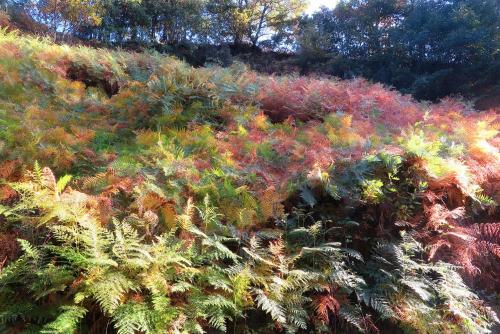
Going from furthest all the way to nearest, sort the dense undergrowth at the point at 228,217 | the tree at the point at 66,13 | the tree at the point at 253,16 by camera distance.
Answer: the tree at the point at 253,16, the tree at the point at 66,13, the dense undergrowth at the point at 228,217

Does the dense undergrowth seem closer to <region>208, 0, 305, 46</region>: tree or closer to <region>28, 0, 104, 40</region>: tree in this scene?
<region>28, 0, 104, 40</region>: tree

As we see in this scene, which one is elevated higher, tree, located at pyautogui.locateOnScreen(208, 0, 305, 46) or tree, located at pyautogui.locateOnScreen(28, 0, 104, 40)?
tree, located at pyautogui.locateOnScreen(208, 0, 305, 46)

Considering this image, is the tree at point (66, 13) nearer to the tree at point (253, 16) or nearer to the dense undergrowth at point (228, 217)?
the tree at point (253, 16)

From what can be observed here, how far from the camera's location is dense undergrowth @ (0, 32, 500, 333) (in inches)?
110

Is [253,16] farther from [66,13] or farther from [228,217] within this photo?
[228,217]

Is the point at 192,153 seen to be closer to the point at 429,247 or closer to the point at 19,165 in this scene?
the point at 19,165

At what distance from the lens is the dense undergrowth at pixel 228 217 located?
2783mm

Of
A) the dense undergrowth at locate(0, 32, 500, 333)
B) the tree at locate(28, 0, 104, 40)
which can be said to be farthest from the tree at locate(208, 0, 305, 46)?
the dense undergrowth at locate(0, 32, 500, 333)

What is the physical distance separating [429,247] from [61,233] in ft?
11.2

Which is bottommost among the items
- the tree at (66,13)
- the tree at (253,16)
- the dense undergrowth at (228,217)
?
the dense undergrowth at (228,217)

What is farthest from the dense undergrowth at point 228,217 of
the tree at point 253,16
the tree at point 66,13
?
the tree at point 253,16

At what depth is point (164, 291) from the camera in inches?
110

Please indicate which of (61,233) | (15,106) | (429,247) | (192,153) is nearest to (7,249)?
(61,233)

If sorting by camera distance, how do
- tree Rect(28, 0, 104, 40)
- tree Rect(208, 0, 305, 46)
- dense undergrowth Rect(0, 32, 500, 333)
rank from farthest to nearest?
tree Rect(208, 0, 305, 46), tree Rect(28, 0, 104, 40), dense undergrowth Rect(0, 32, 500, 333)
